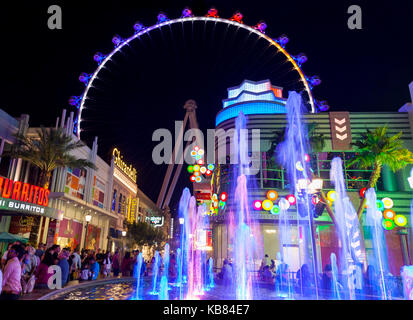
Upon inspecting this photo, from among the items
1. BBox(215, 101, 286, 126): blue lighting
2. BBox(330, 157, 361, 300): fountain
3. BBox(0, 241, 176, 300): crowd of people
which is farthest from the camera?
BBox(215, 101, 286, 126): blue lighting

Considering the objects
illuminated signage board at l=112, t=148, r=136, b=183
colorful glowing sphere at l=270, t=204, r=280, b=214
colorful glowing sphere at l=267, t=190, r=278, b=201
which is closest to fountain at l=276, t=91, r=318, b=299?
colorful glowing sphere at l=270, t=204, r=280, b=214

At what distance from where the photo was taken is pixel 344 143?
29.0 metres

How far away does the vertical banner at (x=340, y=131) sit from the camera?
95.0 feet

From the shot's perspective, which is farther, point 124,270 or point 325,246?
point 325,246

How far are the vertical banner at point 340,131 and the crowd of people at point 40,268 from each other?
18.6 metres

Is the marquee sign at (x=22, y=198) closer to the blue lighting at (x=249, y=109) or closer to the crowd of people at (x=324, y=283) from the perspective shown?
the crowd of people at (x=324, y=283)

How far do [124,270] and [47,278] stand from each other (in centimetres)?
861

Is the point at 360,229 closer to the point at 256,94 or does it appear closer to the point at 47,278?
the point at 256,94

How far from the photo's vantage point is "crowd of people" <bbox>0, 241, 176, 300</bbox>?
684cm

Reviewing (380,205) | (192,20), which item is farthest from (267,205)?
(192,20)

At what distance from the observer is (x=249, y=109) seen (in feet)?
122

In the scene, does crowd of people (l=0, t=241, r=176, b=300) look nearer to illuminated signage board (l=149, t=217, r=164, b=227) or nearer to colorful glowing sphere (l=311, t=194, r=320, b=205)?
colorful glowing sphere (l=311, t=194, r=320, b=205)

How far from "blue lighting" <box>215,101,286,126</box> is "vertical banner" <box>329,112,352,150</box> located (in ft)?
32.5
